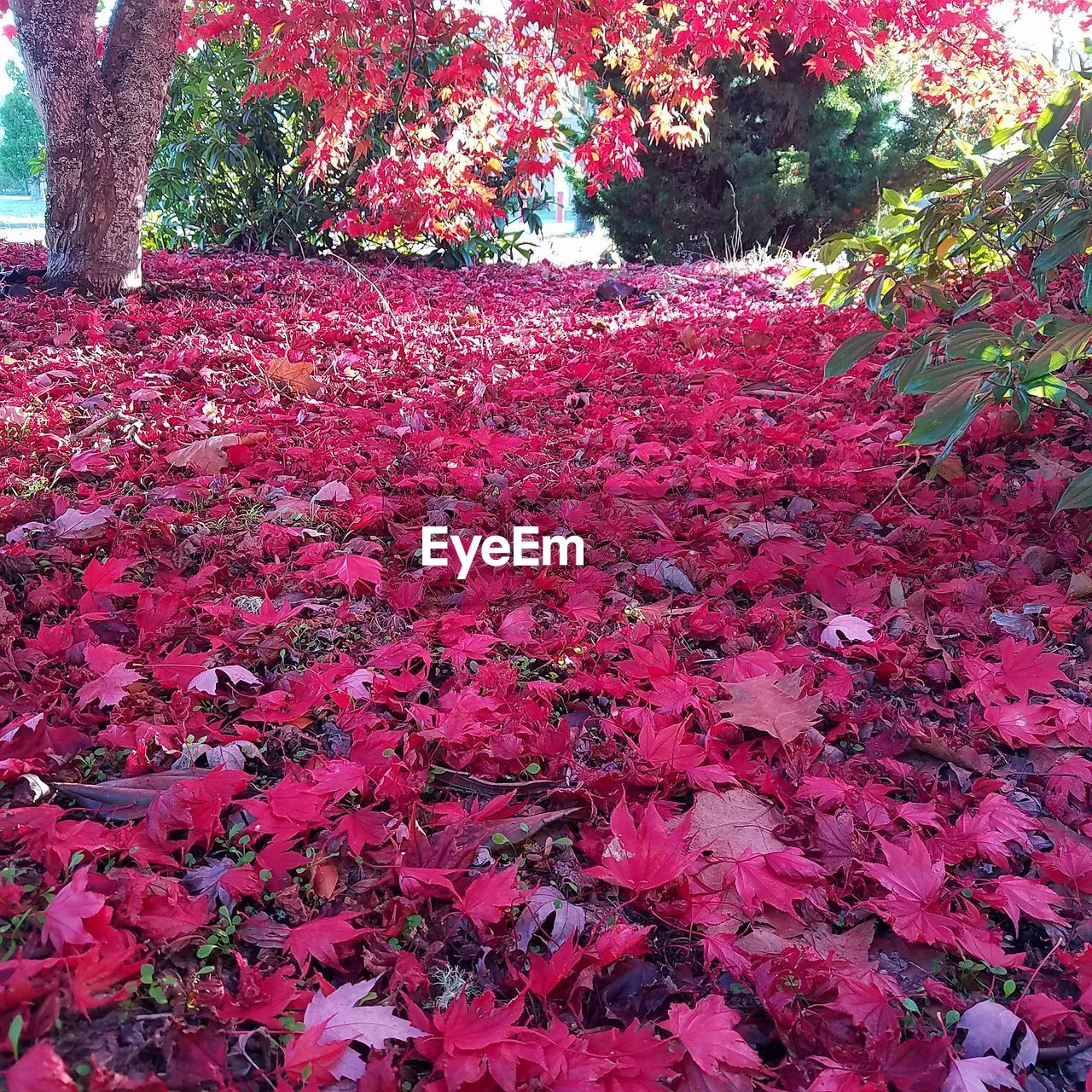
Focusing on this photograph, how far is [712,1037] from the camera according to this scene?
854 millimetres

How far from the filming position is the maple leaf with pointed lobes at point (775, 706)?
1.31m

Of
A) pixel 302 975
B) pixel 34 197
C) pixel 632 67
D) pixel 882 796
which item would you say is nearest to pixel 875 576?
pixel 882 796

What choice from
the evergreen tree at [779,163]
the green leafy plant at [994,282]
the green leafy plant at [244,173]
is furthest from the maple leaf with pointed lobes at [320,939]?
the evergreen tree at [779,163]

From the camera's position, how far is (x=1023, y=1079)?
859 mm

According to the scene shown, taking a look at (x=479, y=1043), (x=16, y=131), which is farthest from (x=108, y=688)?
(x=16, y=131)

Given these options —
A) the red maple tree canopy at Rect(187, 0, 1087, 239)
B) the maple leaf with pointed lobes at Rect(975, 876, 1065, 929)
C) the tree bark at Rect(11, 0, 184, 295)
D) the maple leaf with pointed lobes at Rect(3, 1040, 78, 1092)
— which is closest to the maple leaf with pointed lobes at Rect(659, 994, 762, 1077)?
the maple leaf with pointed lobes at Rect(975, 876, 1065, 929)

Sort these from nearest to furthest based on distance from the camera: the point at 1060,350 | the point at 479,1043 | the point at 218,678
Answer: the point at 479,1043
the point at 218,678
the point at 1060,350

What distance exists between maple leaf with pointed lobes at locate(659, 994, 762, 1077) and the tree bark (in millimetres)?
4127

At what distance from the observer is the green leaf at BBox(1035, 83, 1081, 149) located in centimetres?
185

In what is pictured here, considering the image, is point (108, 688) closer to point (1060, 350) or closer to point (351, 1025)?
point (351, 1025)

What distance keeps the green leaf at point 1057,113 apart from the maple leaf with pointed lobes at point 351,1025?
6.73 ft

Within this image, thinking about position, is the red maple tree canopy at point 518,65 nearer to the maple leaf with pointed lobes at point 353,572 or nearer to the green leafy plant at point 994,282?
the green leafy plant at point 994,282

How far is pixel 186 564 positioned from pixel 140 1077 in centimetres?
112

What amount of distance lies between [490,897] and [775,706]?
0.57 m
